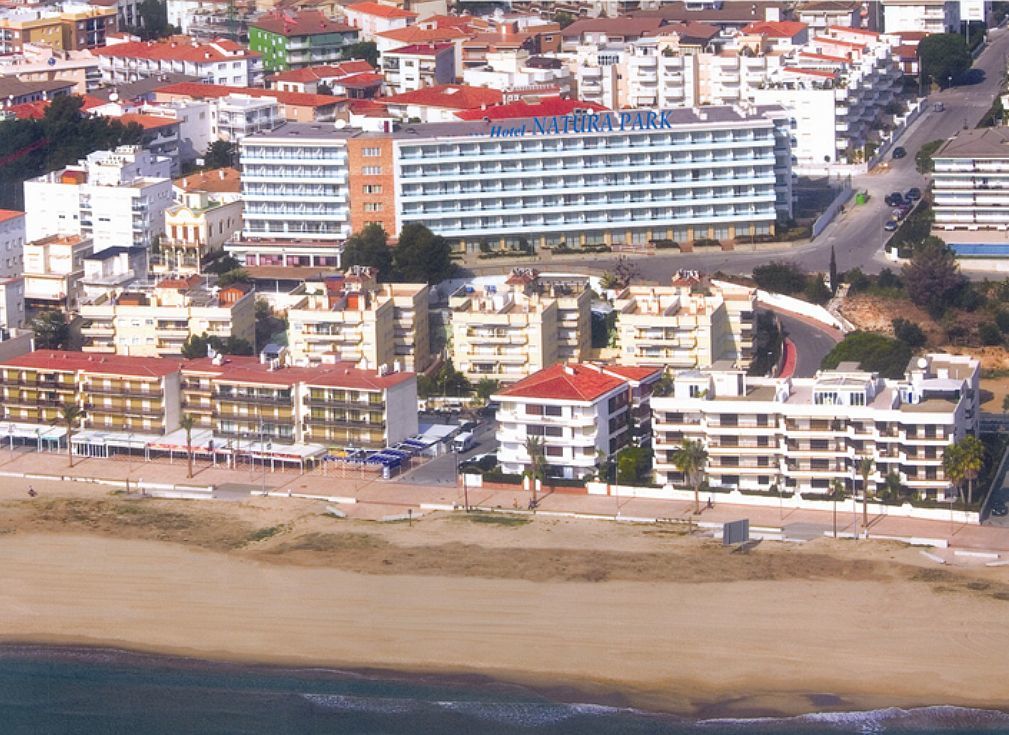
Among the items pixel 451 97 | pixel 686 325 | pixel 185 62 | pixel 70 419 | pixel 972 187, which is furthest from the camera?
pixel 185 62

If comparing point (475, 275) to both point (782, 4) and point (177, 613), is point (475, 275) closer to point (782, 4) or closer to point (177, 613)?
point (177, 613)

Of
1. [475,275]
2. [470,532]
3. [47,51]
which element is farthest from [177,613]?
[47,51]

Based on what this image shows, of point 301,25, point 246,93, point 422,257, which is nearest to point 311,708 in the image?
point 422,257

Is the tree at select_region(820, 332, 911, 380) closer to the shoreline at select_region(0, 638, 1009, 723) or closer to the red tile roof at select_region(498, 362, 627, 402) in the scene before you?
the red tile roof at select_region(498, 362, 627, 402)

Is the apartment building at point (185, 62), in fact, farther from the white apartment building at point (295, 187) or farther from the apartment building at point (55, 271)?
the apartment building at point (55, 271)

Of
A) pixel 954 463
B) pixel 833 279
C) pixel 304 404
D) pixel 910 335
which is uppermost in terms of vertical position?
pixel 833 279

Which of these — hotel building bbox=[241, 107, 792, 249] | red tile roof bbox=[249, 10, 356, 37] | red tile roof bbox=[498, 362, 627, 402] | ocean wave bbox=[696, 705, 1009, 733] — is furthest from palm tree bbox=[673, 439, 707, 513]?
red tile roof bbox=[249, 10, 356, 37]

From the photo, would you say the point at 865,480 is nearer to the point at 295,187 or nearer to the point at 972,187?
the point at 972,187

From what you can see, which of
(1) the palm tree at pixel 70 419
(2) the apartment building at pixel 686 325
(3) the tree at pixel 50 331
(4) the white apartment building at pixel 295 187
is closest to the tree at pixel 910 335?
(2) the apartment building at pixel 686 325
